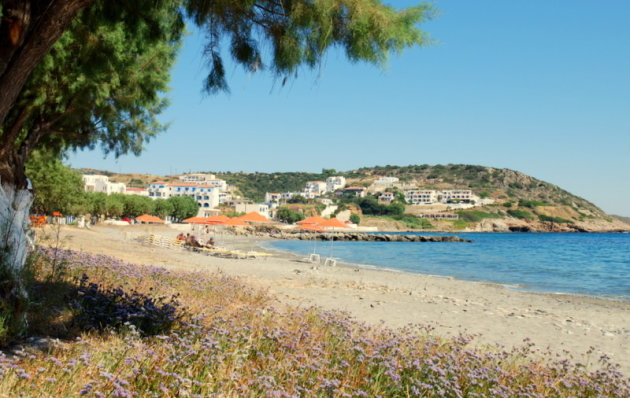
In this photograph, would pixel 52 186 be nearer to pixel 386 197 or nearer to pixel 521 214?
pixel 521 214

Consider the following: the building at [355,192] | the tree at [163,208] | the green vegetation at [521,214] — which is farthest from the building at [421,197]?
the tree at [163,208]

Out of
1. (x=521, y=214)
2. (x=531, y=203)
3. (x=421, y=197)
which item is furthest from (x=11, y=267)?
(x=421, y=197)

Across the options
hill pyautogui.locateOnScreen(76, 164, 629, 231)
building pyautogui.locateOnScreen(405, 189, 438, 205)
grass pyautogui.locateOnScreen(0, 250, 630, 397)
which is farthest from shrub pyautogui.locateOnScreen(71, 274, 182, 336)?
building pyautogui.locateOnScreen(405, 189, 438, 205)

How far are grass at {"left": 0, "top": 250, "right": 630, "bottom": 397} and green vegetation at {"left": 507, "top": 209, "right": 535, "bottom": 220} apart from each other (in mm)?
151465

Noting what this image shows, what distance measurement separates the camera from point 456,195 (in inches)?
6929

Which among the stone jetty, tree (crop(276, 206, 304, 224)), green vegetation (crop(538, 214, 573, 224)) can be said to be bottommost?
the stone jetty

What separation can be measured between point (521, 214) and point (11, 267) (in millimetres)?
155904

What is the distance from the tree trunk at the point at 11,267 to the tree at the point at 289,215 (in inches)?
5038

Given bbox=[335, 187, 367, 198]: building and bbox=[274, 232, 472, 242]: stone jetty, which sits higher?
bbox=[335, 187, 367, 198]: building

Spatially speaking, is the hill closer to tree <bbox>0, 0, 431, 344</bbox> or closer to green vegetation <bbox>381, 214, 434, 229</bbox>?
green vegetation <bbox>381, 214, 434, 229</bbox>

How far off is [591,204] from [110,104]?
199296mm

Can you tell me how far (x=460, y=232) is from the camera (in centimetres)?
14200

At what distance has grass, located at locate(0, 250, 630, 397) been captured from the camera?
307 cm

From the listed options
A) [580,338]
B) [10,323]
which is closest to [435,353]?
[10,323]
